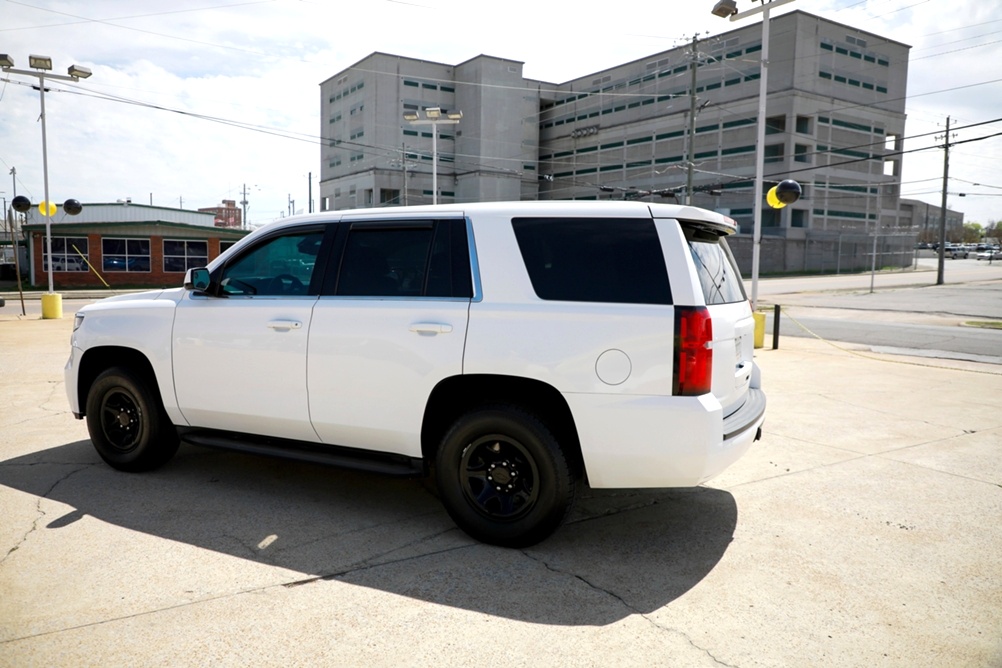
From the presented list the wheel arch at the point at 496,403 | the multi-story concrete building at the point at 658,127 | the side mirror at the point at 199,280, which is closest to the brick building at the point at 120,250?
the multi-story concrete building at the point at 658,127

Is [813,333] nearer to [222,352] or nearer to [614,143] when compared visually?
[222,352]

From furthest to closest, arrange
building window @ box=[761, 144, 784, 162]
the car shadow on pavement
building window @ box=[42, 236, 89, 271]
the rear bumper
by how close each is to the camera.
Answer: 1. building window @ box=[761, 144, 784, 162]
2. building window @ box=[42, 236, 89, 271]
3. the rear bumper
4. the car shadow on pavement

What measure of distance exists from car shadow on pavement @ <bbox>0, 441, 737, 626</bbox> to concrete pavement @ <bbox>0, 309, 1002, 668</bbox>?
0.05ft

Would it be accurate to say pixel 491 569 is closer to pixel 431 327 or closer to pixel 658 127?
pixel 431 327

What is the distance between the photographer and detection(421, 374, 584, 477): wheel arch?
400 centimetres

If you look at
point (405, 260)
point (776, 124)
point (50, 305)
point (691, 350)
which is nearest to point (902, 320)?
point (691, 350)

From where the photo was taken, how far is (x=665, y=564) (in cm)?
396

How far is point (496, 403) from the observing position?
408 centimetres

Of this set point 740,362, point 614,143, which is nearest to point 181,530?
point 740,362

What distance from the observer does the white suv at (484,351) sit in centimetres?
381

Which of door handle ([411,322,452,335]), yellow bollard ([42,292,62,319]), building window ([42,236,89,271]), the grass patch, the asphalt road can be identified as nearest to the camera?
door handle ([411,322,452,335])

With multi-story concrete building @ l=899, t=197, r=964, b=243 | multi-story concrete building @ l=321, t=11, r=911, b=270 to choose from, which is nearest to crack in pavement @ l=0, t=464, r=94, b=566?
multi-story concrete building @ l=321, t=11, r=911, b=270

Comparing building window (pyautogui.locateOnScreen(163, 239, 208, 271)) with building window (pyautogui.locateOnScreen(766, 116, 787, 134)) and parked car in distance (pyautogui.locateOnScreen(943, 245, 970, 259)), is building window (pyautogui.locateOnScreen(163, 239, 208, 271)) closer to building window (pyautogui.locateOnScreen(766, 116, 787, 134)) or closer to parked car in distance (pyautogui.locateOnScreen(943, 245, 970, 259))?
building window (pyautogui.locateOnScreen(766, 116, 787, 134))

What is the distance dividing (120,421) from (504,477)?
3248mm
